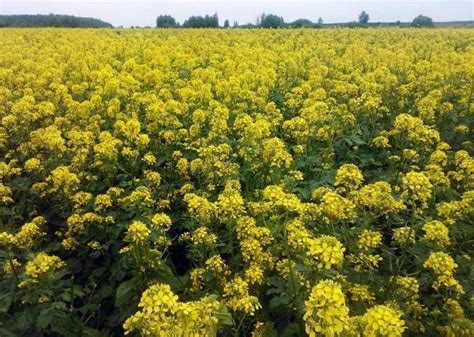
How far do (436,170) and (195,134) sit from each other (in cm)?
292

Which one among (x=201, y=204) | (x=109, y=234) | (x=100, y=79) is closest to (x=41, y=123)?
(x=100, y=79)

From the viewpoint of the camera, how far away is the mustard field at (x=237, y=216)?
9.90 ft

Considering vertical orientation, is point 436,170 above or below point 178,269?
above

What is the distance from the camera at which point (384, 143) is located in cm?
537

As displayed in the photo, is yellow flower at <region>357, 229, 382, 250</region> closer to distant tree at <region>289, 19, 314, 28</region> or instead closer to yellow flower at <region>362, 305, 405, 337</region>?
yellow flower at <region>362, 305, 405, 337</region>

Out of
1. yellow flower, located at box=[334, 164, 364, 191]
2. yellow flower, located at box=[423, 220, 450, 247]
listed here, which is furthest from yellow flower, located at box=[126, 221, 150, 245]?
yellow flower, located at box=[423, 220, 450, 247]

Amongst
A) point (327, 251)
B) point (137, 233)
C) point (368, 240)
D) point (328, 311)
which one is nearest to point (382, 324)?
point (328, 311)

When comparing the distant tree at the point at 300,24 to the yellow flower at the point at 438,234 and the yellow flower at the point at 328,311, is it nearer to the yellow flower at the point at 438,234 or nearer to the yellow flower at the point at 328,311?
the yellow flower at the point at 438,234

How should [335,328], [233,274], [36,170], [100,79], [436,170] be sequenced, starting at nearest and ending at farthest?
1. [335,328]
2. [233,274]
3. [436,170]
4. [36,170]
5. [100,79]

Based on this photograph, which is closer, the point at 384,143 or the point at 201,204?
the point at 201,204

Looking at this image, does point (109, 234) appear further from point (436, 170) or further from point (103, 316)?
point (436, 170)

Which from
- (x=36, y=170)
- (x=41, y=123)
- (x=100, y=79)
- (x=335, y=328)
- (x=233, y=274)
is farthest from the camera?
(x=100, y=79)

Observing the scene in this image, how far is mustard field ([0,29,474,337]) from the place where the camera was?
302cm

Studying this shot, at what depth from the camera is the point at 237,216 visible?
360 centimetres
